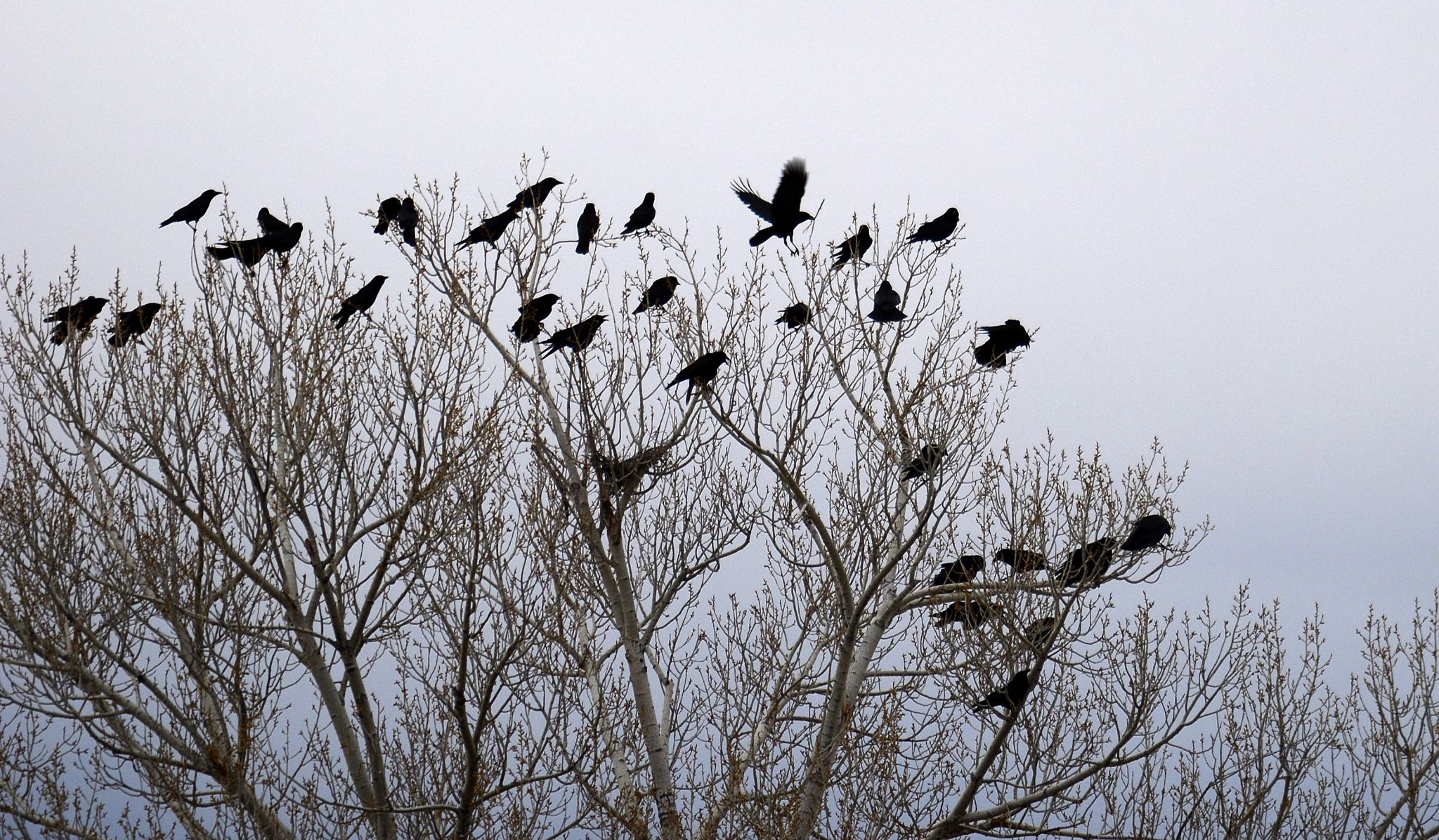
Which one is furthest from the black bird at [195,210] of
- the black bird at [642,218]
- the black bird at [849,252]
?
the black bird at [849,252]

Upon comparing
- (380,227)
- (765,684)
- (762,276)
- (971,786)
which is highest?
(380,227)

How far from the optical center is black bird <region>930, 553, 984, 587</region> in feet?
27.3

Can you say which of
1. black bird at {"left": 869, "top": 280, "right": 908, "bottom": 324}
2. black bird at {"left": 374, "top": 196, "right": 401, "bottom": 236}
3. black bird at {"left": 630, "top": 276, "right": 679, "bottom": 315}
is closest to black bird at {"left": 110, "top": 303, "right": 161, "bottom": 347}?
black bird at {"left": 374, "top": 196, "right": 401, "bottom": 236}

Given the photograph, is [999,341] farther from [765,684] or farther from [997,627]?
[765,684]

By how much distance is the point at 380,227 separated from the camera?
9.33 meters

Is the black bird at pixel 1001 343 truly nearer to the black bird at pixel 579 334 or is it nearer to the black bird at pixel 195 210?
the black bird at pixel 579 334

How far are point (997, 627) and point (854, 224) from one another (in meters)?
3.51

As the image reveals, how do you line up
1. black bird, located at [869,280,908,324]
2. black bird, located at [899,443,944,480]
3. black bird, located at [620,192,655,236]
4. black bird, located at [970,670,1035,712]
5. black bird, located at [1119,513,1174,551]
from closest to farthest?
black bird, located at [970,670,1035,712], black bird, located at [1119,513,1174,551], black bird, located at [899,443,944,480], black bird, located at [869,280,908,324], black bird, located at [620,192,655,236]

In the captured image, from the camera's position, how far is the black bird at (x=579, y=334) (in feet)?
28.6

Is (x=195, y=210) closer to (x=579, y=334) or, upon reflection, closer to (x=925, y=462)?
(x=579, y=334)

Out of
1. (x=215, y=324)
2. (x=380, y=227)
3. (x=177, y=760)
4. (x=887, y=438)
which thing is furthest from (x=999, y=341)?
(x=177, y=760)

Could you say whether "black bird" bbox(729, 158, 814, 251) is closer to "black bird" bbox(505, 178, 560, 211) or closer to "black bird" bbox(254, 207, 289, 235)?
"black bird" bbox(505, 178, 560, 211)

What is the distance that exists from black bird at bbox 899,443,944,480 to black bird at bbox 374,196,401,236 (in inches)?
188

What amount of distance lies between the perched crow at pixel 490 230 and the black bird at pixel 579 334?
1.19 meters
